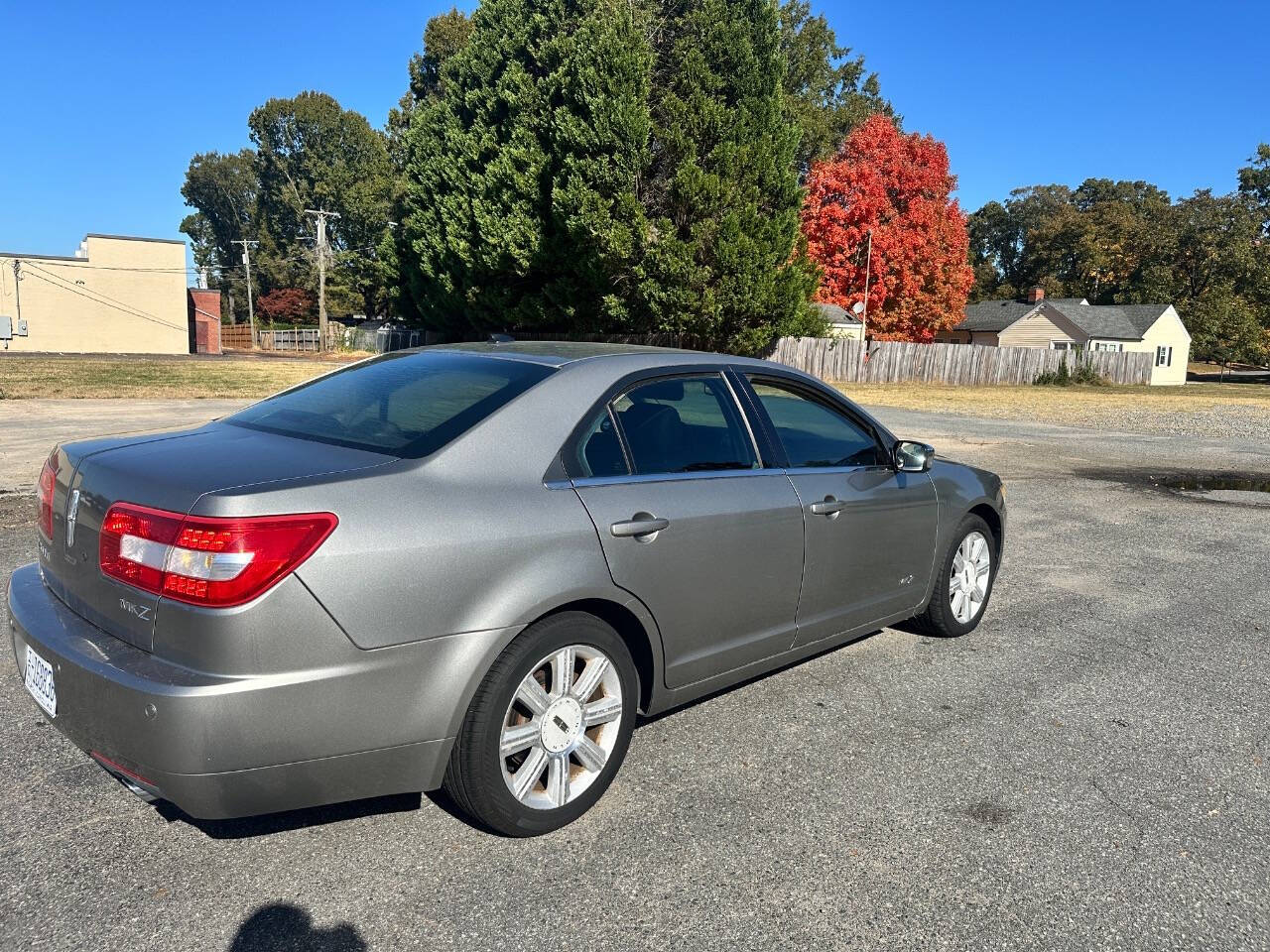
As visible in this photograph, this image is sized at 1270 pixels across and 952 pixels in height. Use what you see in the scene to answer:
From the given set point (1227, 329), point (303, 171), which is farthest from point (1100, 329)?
point (303, 171)

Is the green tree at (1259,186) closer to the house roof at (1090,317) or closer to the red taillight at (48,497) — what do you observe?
the house roof at (1090,317)

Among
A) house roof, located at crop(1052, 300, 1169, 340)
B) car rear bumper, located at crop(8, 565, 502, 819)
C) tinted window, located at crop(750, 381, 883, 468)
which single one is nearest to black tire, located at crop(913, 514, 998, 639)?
tinted window, located at crop(750, 381, 883, 468)

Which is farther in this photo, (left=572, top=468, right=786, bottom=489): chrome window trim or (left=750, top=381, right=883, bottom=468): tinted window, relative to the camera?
(left=750, top=381, right=883, bottom=468): tinted window

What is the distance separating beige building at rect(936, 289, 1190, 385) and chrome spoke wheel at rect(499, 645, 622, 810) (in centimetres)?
5838

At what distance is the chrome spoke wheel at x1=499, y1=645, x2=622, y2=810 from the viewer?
2.81 m

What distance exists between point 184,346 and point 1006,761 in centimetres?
6645

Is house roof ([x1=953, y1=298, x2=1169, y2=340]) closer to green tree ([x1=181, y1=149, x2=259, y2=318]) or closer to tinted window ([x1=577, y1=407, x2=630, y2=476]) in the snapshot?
tinted window ([x1=577, y1=407, x2=630, y2=476])

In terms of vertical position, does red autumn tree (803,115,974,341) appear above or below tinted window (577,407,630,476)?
above

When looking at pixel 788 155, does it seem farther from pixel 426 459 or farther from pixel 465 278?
pixel 426 459

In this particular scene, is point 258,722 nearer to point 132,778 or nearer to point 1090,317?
point 132,778

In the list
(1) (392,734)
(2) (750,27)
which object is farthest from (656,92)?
(1) (392,734)

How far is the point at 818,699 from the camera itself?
13.6 feet

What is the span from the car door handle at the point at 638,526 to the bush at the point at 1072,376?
142 ft

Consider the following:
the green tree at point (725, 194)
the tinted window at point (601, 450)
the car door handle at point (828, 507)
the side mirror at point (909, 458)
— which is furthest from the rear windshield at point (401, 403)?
the green tree at point (725, 194)
